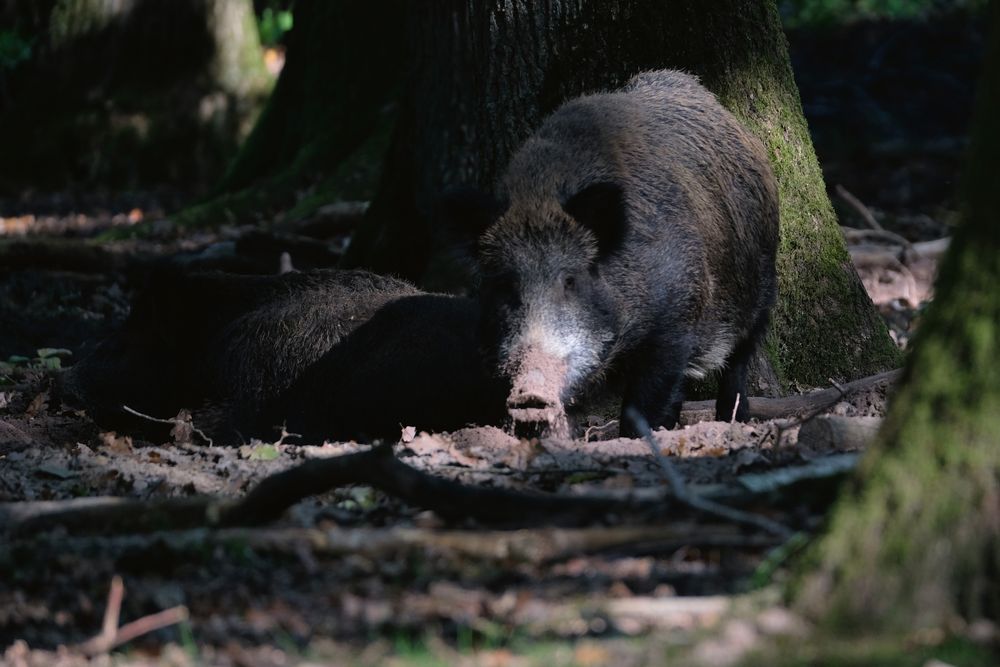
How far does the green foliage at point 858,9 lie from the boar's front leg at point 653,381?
1228 cm

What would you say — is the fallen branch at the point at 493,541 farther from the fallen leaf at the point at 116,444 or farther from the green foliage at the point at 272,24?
the green foliage at the point at 272,24

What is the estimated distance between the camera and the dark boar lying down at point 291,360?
6.62 meters

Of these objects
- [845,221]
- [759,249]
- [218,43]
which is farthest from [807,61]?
[759,249]

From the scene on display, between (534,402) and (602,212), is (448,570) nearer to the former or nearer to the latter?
(534,402)

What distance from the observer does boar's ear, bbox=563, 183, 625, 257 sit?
5.71 m

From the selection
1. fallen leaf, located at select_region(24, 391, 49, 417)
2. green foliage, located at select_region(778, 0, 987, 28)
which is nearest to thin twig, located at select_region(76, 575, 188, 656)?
fallen leaf, located at select_region(24, 391, 49, 417)

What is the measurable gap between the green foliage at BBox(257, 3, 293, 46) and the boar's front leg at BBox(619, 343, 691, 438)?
21.4 meters

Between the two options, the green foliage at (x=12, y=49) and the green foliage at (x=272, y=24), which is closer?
the green foliage at (x=12, y=49)

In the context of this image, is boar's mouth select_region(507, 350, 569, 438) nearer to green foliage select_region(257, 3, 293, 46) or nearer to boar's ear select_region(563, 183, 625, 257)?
boar's ear select_region(563, 183, 625, 257)

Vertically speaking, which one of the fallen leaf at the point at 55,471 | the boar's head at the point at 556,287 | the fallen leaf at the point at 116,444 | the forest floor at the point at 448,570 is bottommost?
the fallen leaf at the point at 55,471

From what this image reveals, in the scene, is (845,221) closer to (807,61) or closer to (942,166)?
(942,166)

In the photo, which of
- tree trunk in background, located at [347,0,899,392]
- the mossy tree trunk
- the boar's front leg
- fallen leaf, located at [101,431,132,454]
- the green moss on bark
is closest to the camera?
the boar's front leg

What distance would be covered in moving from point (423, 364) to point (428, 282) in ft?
7.09

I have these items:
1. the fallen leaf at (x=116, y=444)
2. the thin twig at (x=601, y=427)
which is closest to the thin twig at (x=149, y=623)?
the fallen leaf at (x=116, y=444)
